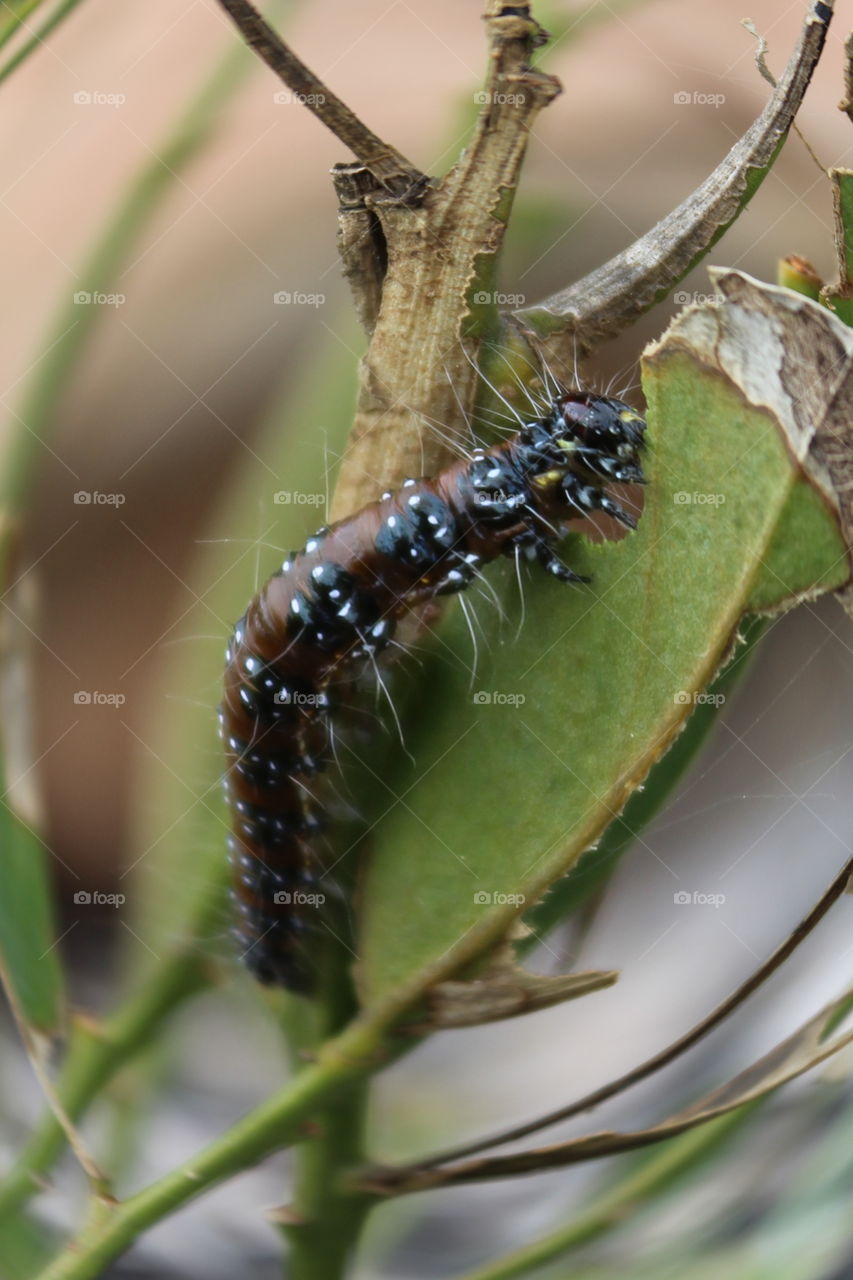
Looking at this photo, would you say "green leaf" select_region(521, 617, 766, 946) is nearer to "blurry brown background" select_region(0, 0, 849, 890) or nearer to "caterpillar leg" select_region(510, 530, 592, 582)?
"caterpillar leg" select_region(510, 530, 592, 582)

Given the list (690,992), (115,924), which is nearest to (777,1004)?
(690,992)

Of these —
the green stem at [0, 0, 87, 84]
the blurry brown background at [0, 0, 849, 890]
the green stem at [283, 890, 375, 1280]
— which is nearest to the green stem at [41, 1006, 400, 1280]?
the green stem at [283, 890, 375, 1280]

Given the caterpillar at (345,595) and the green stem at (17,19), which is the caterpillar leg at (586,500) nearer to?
the caterpillar at (345,595)

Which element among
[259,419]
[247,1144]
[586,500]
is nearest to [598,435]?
[586,500]

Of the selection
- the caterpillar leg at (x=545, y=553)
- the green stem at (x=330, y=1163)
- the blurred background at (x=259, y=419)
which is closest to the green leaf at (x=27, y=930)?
the blurred background at (x=259, y=419)

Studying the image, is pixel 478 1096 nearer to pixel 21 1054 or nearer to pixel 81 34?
pixel 21 1054

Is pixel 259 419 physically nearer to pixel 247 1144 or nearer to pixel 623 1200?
pixel 247 1144

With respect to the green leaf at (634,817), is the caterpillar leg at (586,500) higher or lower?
higher

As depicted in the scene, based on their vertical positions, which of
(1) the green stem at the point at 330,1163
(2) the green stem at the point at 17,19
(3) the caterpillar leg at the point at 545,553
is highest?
(2) the green stem at the point at 17,19
